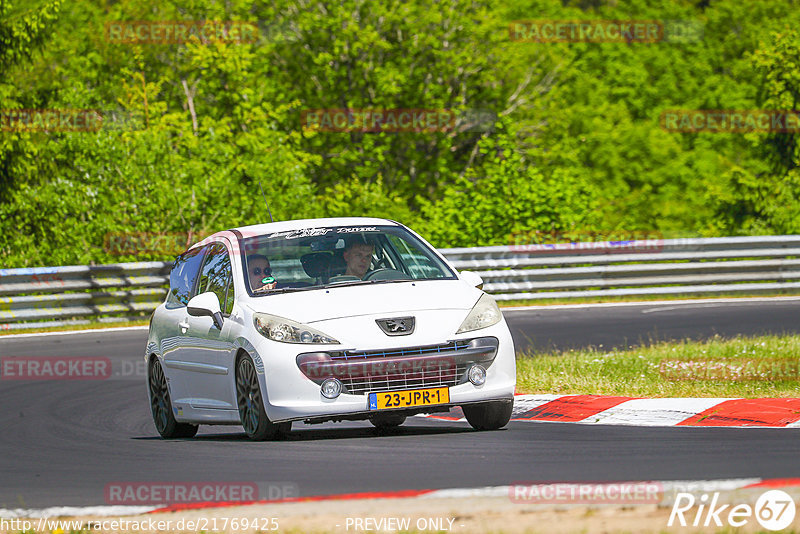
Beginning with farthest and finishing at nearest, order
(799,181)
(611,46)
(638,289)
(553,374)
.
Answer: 1. (611,46)
2. (799,181)
3. (638,289)
4. (553,374)

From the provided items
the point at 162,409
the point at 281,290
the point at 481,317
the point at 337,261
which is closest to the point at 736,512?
the point at 481,317

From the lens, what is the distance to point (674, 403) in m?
10.3

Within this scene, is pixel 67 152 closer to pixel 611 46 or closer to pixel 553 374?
pixel 553 374

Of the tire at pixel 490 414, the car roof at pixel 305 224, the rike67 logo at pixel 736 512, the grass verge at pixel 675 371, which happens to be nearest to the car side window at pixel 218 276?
the car roof at pixel 305 224

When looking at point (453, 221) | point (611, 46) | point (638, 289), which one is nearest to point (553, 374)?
point (638, 289)

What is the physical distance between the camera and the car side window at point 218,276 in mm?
10031

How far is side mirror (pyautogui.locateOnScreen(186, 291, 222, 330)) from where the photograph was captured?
978 centimetres

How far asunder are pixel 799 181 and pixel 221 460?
27114 millimetres

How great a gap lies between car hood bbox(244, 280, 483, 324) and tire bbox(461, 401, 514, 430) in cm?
74

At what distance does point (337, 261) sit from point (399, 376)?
4.86 feet

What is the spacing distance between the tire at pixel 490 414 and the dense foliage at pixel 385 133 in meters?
17.8

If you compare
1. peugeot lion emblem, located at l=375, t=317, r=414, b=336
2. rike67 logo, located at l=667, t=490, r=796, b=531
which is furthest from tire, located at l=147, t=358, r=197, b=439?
rike67 logo, located at l=667, t=490, r=796, b=531

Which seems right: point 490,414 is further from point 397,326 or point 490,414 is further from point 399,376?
point 397,326

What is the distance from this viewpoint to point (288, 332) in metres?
9.05
